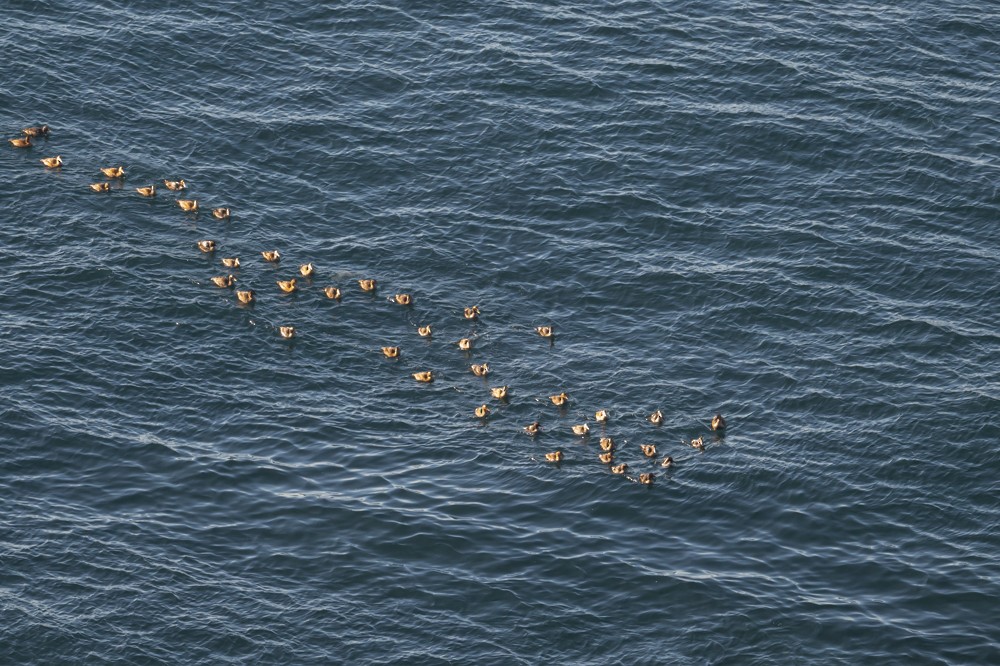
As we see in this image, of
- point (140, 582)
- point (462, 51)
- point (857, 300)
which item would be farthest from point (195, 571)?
point (462, 51)

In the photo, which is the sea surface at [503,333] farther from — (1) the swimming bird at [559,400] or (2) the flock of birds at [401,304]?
(1) the swimming bird at [559,400]

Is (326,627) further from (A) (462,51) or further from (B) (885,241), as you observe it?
(A) (462,51)

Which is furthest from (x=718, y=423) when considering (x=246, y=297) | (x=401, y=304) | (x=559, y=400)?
(x=246, y=297)

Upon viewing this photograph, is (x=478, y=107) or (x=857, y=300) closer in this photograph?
(x=857, y=300)

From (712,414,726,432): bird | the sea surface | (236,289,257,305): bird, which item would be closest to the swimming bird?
the sea surface

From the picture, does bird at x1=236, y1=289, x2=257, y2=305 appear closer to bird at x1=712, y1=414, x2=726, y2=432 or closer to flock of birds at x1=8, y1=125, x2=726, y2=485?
flock of birds at x1=8, y1=125, x2=726, y2=485
